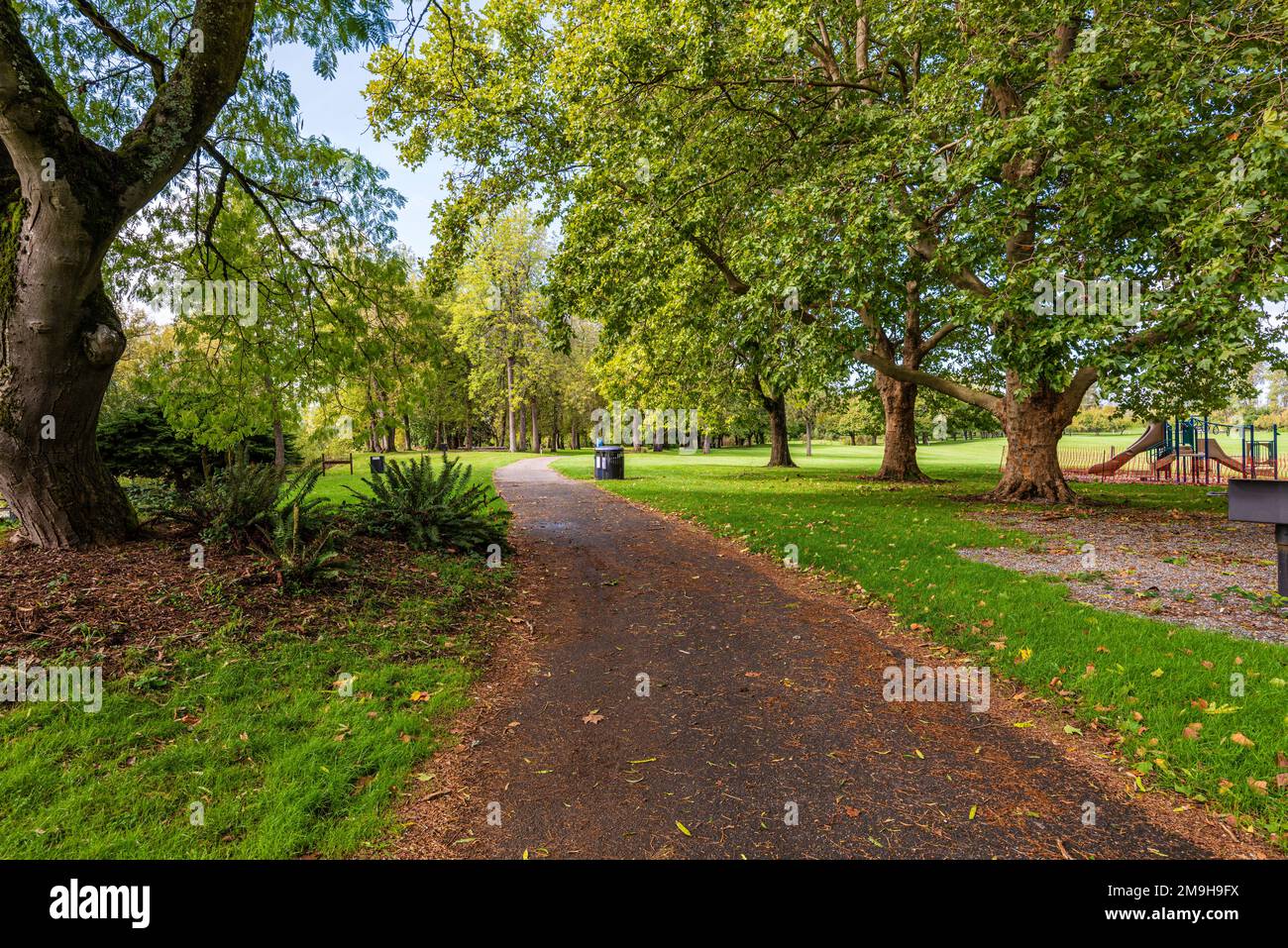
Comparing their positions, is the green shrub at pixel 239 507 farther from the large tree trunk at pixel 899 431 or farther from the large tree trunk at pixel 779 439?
the large tree trunk at pixel 779 439

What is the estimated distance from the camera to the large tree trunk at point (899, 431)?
18.6 metres

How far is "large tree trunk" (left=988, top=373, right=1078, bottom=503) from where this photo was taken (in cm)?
1234

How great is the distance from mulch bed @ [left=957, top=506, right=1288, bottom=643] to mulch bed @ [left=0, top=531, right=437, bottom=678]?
7616mm

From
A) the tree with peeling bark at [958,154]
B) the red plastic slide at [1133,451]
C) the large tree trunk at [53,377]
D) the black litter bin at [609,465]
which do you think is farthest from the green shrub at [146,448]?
the red plastic slide at [1133,451]

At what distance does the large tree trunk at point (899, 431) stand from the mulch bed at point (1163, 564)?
7.93 metres

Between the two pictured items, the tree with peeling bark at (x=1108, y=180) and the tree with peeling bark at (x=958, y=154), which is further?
the tree with peeling bark at (x=958, y=154)

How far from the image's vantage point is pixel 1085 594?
6055 mm

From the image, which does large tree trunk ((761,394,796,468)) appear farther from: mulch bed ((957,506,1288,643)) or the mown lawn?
the mown lawn

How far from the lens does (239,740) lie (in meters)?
3.34

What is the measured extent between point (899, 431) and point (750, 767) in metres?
17.9

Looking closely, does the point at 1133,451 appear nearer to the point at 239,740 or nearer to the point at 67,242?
the point at 239,740

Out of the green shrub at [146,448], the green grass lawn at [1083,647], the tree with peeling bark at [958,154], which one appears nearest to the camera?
the green grass lawn at [1083,647]
